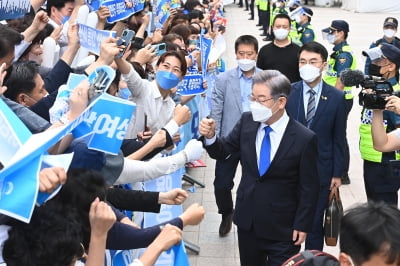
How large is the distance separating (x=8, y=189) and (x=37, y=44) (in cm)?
297

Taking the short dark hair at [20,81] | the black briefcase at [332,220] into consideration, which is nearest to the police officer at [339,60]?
the black briefcase at [332,220]

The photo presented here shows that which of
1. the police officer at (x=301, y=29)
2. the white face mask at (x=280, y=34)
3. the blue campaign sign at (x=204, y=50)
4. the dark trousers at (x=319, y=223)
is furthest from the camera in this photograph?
the police officer at (x=301, y=29)

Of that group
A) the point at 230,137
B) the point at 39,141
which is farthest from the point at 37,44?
the point at 39,141

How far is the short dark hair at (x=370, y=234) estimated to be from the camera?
227 centimetres

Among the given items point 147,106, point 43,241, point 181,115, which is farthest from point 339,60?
point 43,241

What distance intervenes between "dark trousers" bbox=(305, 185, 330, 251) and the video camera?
1.23 m

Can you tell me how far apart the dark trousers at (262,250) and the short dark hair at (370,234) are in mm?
1915

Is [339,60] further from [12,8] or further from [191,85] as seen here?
[12,8]

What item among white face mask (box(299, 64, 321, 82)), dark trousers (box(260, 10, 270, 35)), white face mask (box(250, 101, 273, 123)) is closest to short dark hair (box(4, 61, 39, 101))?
white face mask (box(250, 101, 273, 123))

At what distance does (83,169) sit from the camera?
9.16 ft

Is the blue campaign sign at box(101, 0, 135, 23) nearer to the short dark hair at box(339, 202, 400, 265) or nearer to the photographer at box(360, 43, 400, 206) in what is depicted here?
the photographer at box(360, 43, 400, 206)

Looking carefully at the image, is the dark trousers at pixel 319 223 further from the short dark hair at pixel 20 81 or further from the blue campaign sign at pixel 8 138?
the blue campaign sign at pixel 8 138

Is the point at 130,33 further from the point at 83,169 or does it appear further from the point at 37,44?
the point at 83,169

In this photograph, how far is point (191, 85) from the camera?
6.20 meters
